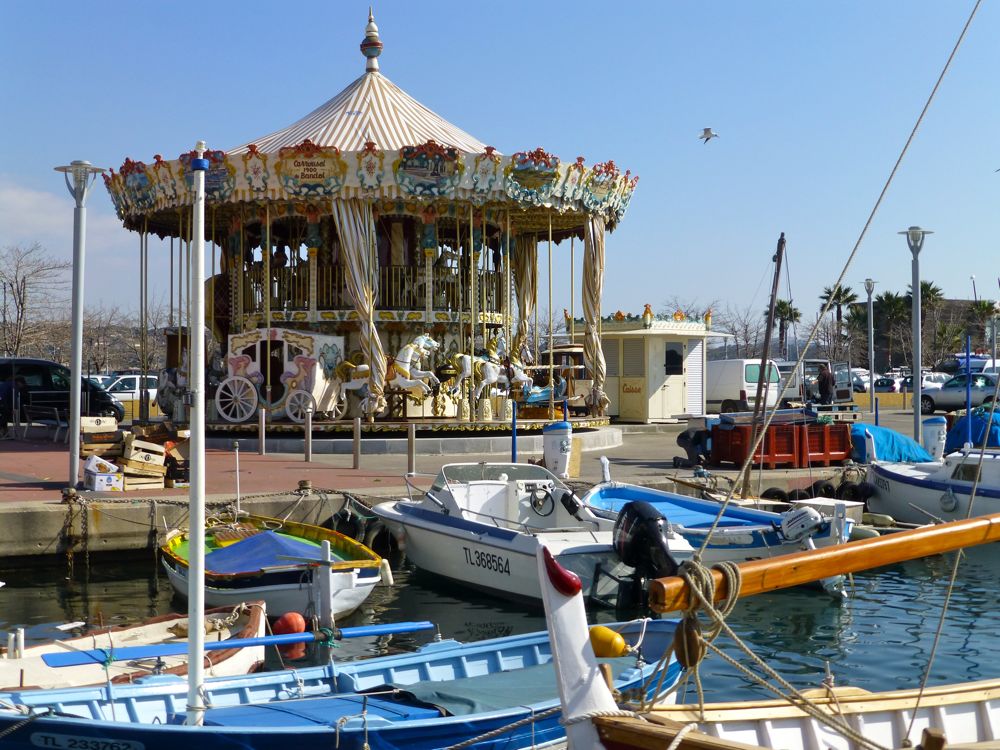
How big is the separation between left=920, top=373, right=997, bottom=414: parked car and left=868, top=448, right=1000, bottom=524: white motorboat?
2214 cm

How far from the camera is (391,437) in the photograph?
84.1ft

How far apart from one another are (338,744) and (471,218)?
20.5m

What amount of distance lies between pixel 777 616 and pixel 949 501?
6698mm

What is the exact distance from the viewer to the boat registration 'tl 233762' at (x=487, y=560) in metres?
13.4

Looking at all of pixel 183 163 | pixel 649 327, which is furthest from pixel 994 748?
pixel 649 327

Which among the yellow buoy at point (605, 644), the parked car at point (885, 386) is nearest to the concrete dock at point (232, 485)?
the yellow buoy at point (605, 644)

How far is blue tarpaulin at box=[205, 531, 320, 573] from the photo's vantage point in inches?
502

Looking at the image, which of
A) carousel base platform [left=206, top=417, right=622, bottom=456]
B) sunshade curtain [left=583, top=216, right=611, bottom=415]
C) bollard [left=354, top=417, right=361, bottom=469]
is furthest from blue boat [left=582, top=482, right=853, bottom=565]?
sunshade curtain [left=583, top=216, right=611, bottom=415]

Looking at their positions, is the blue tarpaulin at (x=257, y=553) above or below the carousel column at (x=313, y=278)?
below

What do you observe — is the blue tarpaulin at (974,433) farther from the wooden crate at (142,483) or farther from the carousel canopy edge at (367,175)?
the wooden crate at (142,483)

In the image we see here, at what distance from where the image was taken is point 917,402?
76.6ft

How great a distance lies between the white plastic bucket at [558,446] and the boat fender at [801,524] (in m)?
6.03

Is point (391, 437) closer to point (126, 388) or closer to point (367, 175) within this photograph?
point (367, 175)

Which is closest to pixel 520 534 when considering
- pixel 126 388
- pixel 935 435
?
pixel 935 435
